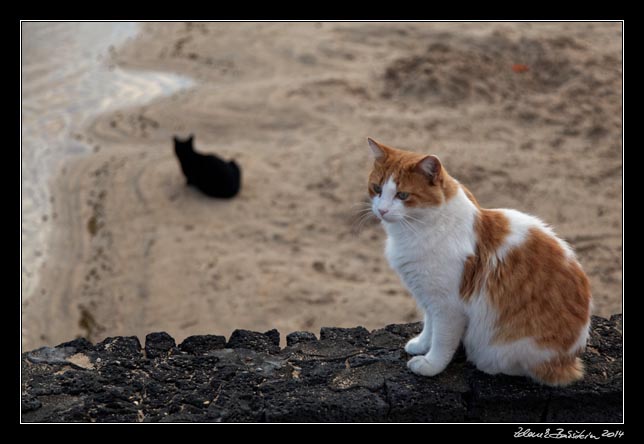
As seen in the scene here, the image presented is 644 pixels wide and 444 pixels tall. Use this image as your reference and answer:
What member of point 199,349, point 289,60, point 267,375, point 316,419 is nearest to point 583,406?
point 316,419

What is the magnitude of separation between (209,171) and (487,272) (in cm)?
514

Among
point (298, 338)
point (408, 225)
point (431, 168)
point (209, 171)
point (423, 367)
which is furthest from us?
point (209, 171)

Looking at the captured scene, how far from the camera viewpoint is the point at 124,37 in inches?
446

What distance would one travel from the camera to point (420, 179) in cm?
256

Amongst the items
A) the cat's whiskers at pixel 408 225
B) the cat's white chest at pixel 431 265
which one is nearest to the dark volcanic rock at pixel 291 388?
the cat's white chest at pixel 431 265

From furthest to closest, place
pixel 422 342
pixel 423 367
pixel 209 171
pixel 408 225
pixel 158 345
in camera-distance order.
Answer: pixel 209 171 < pixel 158 345 < pixel 422 342 < pixel 423 367 < pixel 408 225

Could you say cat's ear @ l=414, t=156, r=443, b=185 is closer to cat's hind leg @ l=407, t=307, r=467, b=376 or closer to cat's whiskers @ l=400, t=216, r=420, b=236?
cat's whiskers @ l=400, t=216, r=420, b=236

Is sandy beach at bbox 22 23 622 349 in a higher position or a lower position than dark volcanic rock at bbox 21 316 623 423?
higher

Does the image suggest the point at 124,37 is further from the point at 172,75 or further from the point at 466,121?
the point at 466,121

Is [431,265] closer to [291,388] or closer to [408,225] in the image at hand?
[408,225]

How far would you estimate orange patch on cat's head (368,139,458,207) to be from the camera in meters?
2.53

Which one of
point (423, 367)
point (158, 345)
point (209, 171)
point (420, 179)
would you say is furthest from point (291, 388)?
point (209, 171)

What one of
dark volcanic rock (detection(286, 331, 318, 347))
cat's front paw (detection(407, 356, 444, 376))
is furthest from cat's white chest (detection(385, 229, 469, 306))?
dark volcanic rock (detection(286, 331, 318, 347))

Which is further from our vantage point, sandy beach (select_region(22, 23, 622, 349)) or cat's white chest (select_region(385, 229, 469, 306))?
sandy beach (select_region(22, 23, 622, 349))
